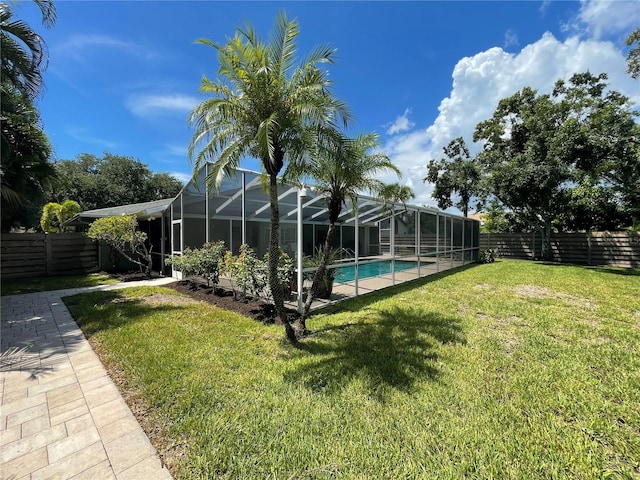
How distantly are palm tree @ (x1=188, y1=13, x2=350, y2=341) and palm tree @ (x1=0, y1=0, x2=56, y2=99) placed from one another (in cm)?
670

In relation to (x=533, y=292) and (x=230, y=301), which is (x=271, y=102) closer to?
(x=230, y=301)

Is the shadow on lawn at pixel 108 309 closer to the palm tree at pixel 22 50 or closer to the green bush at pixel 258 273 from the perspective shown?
the green bush at pixel 258 273

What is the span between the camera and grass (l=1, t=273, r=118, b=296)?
8.45 meters

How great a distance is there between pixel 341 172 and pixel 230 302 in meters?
4.49

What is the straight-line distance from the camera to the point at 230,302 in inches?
270

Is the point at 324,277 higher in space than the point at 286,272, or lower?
lower


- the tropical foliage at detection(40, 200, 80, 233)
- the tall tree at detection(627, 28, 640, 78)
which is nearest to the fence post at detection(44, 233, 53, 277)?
the tropical foliage at detection(40, 200, 80, 233)

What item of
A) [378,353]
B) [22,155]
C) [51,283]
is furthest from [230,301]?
[22,155]

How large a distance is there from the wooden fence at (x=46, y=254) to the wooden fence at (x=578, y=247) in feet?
75.3

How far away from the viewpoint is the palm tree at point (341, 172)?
13.4 feet

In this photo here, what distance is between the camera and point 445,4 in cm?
780

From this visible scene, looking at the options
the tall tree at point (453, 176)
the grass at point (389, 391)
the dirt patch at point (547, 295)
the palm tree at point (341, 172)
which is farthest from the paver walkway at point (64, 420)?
the tall tree at point (453, 176)

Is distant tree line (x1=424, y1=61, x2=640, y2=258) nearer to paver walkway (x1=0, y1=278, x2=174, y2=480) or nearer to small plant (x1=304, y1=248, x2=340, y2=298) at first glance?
small plant (x1=304, y1=248, x2=340, y2=298)

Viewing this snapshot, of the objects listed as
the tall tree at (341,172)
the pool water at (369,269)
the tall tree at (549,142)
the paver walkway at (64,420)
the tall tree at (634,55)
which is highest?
the tall tree at (634,55)
